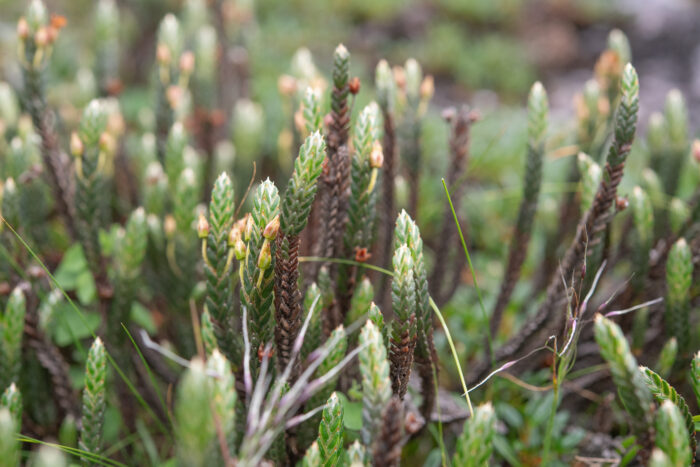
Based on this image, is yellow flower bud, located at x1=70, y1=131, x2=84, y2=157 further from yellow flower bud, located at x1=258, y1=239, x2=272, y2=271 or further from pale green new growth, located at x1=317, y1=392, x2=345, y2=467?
pale green new growth, located at x1=317, y1=392, x2=345, y2=467

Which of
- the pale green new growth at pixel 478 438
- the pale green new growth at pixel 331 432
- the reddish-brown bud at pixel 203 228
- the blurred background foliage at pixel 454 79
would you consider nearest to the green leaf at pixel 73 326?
the blurred background foliage at pixel 454 79

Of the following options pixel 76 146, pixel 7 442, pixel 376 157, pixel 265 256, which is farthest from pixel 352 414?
pixel 76 146

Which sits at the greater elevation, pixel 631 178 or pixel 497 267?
pixel 631 178

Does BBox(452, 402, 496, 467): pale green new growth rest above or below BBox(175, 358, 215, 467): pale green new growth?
below

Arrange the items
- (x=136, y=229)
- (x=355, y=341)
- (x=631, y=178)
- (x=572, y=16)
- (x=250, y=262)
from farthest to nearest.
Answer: (x=572, y=16) < (x=631, y=178) < (x=136, y=229) < (x=355, y=341) < (x=250, y=262)

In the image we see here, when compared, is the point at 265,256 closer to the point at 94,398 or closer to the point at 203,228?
the point at 203,228

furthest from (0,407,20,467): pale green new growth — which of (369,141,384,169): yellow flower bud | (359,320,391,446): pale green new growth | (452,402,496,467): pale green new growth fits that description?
(369,141,384,169): yellow flower bud

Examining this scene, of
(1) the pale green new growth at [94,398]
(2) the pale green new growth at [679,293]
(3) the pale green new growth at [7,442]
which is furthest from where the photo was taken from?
(2) the pale green new growth at [679,293]

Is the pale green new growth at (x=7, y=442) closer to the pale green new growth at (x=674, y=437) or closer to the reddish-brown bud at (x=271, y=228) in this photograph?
the reddish-brown bud at (x=271, y=228)

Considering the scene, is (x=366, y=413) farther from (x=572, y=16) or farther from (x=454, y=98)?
(x=572, y=16)

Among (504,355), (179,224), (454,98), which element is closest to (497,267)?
(504,355)

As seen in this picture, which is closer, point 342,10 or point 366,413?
point 366,413
